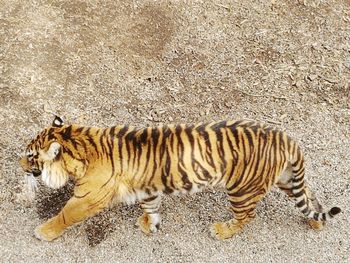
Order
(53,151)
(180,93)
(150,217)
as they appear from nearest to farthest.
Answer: (53,151)
(150,217)
(180,93)

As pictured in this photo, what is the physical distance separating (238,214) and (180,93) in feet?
5.31

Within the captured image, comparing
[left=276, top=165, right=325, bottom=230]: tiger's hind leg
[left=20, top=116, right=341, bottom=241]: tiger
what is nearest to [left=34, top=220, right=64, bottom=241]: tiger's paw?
[left=20, top=116, right=341, bottom=241]: tiger

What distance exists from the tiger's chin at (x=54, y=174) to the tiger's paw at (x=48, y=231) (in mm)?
450

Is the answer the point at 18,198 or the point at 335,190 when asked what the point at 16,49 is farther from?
the point at 335,190

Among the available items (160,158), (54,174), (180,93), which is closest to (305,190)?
(160,158)

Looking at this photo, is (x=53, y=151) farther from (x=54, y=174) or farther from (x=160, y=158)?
(x=160, y=158)

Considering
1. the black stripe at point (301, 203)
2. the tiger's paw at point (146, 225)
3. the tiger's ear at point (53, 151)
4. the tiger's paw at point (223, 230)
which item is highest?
the black stripe at point (301, 203)

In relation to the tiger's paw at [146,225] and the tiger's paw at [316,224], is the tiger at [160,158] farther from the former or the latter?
the tiger's paw at [316,224]

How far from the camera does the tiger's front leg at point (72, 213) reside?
412cm

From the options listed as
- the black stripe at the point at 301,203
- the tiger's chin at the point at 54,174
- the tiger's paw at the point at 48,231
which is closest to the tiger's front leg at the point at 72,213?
the tiger's paw at the point at 48,231

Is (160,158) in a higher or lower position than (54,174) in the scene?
higher

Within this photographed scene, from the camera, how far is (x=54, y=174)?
4.06 meters

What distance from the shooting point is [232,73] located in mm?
5820

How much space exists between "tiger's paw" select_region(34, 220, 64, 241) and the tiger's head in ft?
1.48
